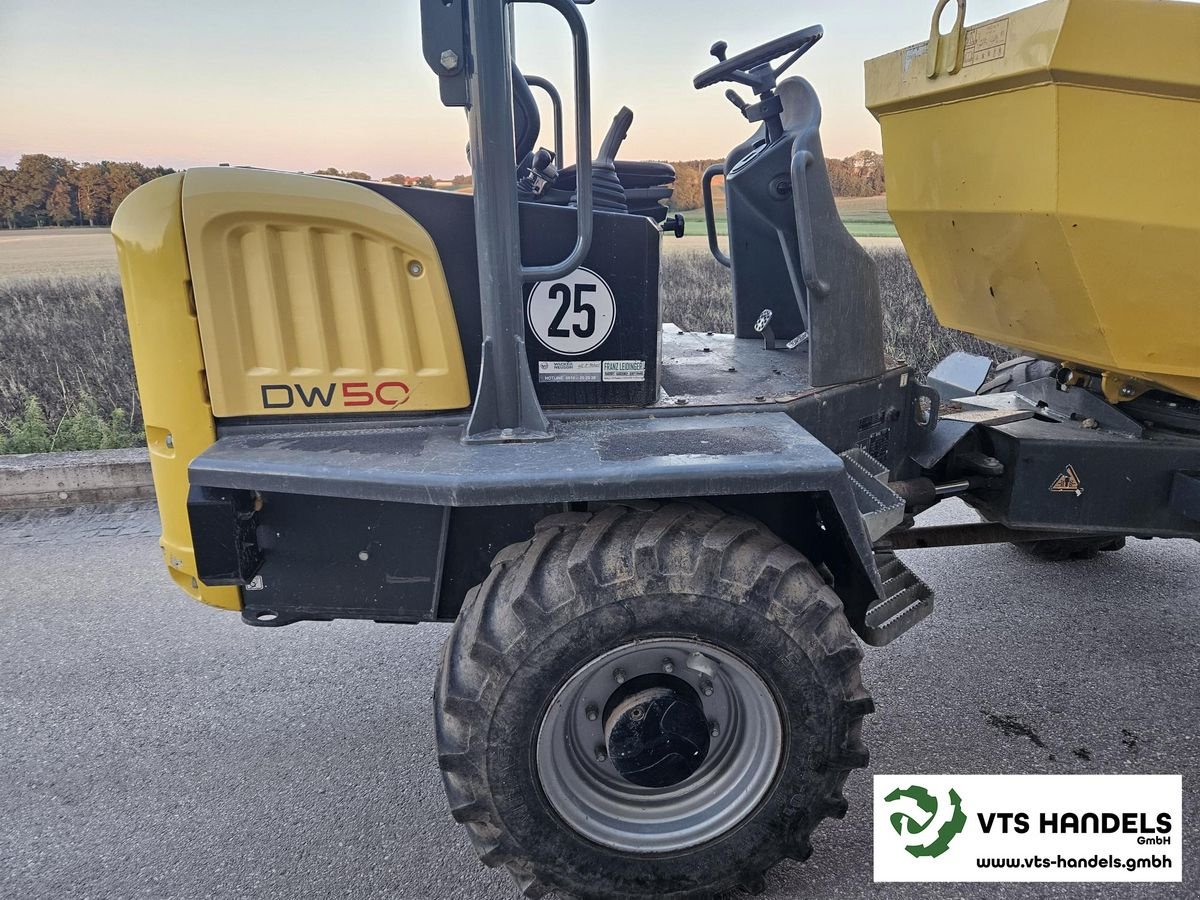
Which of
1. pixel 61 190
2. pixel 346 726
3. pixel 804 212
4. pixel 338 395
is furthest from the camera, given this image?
pixel 61 190

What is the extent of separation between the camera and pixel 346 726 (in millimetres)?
3014

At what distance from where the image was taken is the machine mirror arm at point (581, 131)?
80.0 inches

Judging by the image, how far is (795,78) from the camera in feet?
10.3

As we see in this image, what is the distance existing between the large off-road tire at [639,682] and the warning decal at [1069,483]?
60.5 inches

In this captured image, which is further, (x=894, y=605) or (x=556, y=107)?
(x=556, y=107)

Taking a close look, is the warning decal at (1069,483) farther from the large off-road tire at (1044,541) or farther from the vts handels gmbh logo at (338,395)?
the vts handels gmbh logo at (338,395)

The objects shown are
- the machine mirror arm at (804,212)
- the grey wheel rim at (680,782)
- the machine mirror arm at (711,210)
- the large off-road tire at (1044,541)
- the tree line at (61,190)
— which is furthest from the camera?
the tree line at (61,190)

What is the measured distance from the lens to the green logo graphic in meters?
2.38

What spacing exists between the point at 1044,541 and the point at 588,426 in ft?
9.80

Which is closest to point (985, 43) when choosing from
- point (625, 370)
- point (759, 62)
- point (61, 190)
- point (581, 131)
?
point (759, 62)

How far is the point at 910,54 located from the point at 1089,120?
78 cm

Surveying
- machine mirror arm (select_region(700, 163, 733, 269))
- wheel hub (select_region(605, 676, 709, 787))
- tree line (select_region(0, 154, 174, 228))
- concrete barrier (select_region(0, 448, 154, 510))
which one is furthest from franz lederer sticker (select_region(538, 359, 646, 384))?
tree line (select_region(0, 154, 174, 228))

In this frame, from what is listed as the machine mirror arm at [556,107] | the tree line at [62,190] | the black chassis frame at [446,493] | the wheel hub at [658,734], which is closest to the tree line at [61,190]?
the tree line at [62,190]

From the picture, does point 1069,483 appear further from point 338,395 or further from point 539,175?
point 338,395
